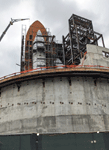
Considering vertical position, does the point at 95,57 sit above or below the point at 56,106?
above

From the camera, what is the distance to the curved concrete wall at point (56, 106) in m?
16.3

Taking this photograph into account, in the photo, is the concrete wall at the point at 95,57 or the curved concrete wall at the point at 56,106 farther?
the concrete wall at the point at 95,57

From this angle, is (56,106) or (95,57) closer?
(56,106)

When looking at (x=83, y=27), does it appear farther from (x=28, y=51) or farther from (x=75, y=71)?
(x=75, y=71)

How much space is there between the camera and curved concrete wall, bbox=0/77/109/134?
1630cm

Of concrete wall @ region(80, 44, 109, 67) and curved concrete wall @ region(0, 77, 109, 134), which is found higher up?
concrete wall @ region(80, 44, 109, 67)

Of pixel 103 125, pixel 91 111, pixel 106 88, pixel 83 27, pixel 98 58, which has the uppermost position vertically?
pixel 83 27

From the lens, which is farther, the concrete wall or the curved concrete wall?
the concrete wall

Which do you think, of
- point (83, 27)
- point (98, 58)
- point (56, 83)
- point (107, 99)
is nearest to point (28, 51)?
point (83, 27)

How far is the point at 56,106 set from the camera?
667 inches

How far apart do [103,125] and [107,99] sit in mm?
3046

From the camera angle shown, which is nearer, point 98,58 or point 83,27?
point 98,58

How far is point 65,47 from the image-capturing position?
3709cm

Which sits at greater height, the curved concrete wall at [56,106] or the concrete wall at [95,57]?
the concrete wall at [95,57]
